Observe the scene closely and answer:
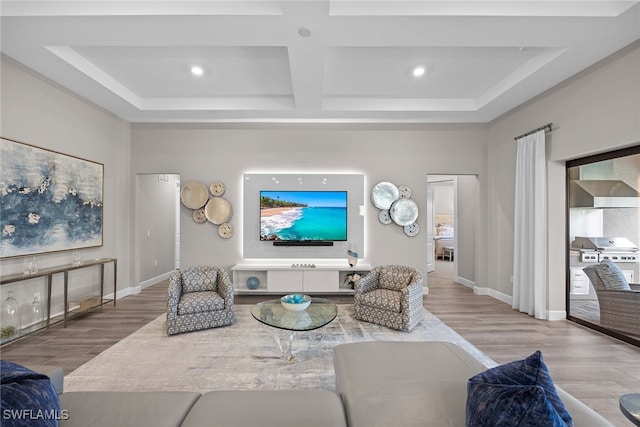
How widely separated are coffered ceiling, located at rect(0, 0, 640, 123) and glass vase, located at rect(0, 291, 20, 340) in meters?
2.65

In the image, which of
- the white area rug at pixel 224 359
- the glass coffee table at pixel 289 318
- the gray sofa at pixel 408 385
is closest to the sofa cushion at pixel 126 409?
the gray sofa at pixel 408 385

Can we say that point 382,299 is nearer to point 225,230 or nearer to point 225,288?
point 225,288

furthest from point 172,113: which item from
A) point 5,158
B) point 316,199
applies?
point 316,199

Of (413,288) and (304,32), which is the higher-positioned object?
(304,32)

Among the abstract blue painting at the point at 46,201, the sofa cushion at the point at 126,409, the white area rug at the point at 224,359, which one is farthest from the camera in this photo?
the abstract blue painting at the point at 46,201

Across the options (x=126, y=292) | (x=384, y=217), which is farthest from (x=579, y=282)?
(x=126, y=292)

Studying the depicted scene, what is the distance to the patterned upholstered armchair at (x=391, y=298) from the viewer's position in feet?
11.7

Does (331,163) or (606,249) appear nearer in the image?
(606,249)

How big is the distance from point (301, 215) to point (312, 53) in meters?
2.76

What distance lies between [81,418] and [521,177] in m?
5.34

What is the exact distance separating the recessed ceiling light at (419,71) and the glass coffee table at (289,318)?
3076 mm

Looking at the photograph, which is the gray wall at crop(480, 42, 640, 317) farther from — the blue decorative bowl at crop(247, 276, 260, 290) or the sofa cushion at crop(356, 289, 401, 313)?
the blue decorative bowl at crop(247, 276, 260, 290)

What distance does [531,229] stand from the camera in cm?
421

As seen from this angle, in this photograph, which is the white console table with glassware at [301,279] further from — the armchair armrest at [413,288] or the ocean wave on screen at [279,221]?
the armchair armrest at [413,288]
